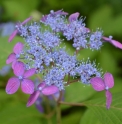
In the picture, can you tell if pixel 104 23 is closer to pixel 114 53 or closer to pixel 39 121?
pixel 114 53

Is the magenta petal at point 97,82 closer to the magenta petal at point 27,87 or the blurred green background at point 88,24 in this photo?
the magenta petal at point 27,87

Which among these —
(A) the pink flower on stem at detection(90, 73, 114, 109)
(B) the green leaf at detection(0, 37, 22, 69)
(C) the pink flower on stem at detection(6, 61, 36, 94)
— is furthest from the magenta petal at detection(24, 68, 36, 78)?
(B) the green leaf at detection(0, 37, 22, 69)

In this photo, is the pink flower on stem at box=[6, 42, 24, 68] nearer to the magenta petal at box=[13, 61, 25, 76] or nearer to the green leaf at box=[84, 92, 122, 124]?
the magenta petal at box=[13, 61, 25, 76]

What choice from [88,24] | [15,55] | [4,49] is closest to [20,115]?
[4,49]

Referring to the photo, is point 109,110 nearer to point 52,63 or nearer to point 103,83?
point 103,83

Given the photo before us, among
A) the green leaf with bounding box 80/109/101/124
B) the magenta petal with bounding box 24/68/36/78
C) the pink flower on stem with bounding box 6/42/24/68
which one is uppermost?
the pink flower on stem with bounding box 6/42/24/68

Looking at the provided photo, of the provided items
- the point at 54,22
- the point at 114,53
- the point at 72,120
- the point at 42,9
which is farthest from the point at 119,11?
the point at 54,22

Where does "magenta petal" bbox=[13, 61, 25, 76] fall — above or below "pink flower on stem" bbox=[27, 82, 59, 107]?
above
